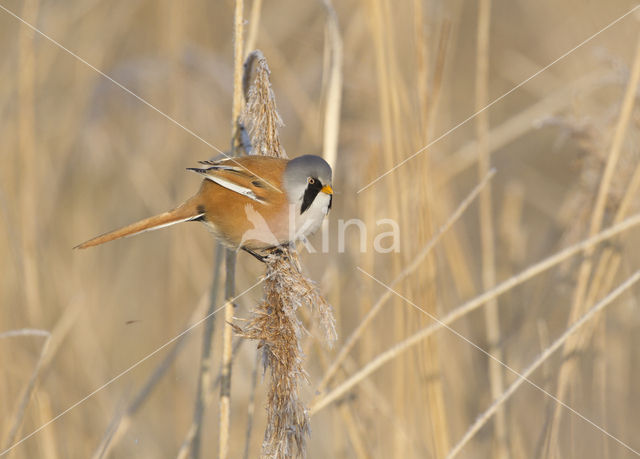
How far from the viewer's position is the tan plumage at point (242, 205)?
1.58 metres

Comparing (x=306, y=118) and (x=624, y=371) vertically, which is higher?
(x=306, y=118)

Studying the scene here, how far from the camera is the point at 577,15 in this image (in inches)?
125

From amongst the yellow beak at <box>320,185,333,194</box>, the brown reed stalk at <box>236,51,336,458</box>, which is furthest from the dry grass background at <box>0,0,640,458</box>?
the yellow beak at <box>320,185,333,194</box>

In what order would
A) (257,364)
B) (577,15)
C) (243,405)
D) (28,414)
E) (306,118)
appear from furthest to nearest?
(577,15)
(243,405)
(306,118)
(28,414)
(257,364)

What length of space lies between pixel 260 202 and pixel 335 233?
969 millimetres

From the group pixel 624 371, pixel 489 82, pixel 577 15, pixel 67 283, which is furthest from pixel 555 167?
pixel 67 283

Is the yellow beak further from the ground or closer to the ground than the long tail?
further from the ground

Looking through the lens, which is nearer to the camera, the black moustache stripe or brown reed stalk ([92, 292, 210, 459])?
the black moustache stripe

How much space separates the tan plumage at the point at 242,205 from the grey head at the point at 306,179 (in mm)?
15

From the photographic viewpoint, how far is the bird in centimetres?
158

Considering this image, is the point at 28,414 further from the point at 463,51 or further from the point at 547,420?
the point at 463,51

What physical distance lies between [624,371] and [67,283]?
2.53 metres

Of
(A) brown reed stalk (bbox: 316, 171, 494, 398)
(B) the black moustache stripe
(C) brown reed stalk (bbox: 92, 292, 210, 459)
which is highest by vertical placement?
(B) the black moustache stripe

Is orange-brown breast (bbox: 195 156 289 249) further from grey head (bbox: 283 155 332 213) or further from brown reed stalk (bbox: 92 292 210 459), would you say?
brown reed stalk (bbox: 92 292 210 459)
